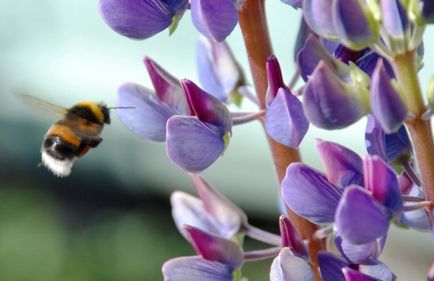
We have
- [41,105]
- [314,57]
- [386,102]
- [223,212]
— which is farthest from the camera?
[41,105]

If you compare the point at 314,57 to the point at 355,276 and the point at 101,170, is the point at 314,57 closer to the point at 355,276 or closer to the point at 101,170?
the point at 355,276

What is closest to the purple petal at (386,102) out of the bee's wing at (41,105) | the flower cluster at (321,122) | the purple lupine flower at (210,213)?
the flower cluster at (321,122)

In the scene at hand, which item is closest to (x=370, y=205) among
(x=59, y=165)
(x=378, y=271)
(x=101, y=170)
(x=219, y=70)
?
(x=378, y=271)

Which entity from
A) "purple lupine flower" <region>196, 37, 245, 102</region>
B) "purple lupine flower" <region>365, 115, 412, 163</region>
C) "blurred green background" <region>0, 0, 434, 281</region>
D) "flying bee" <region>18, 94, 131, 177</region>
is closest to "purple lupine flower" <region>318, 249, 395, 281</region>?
"purple lupine flower" <region>365, 115, 412, 163</region>

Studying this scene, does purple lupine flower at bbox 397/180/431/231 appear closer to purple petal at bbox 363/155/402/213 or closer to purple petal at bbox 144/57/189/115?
purple petal at bbox 363/155/402/213

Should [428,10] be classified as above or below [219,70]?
above

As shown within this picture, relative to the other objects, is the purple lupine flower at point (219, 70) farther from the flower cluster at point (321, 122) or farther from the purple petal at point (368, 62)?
the purple petal at point (368, 62)
